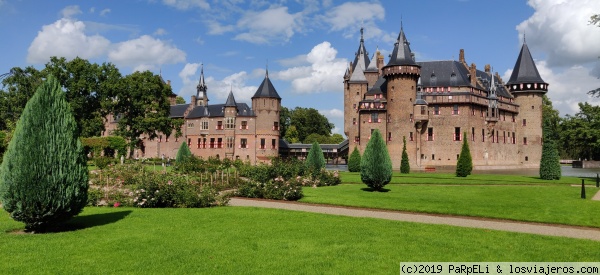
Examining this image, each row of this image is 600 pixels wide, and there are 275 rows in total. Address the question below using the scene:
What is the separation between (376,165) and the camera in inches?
846

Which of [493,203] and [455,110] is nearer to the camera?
[493,203]

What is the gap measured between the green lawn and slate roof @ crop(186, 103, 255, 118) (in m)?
40.6

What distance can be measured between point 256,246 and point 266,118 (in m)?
51.1

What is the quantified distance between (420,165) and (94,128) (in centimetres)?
3715

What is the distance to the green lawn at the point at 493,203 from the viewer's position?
1400cm

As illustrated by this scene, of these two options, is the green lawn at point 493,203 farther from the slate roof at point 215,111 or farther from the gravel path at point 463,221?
the slate roof at point 215,111

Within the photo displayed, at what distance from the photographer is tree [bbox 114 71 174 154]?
158 ft

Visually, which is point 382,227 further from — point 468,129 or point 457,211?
point 468,129

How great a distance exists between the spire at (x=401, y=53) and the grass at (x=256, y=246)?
41.3 meters

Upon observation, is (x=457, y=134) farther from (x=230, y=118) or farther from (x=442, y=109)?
(x=230, y=118)

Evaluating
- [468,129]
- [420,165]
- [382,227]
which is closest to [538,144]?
[468,129]

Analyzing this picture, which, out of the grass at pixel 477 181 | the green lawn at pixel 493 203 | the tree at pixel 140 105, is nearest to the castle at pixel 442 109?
the grass at pixel 477 181

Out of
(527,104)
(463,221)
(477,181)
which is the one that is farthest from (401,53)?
(463,221)

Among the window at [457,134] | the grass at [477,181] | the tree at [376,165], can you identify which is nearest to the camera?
the tree at [376,165]
